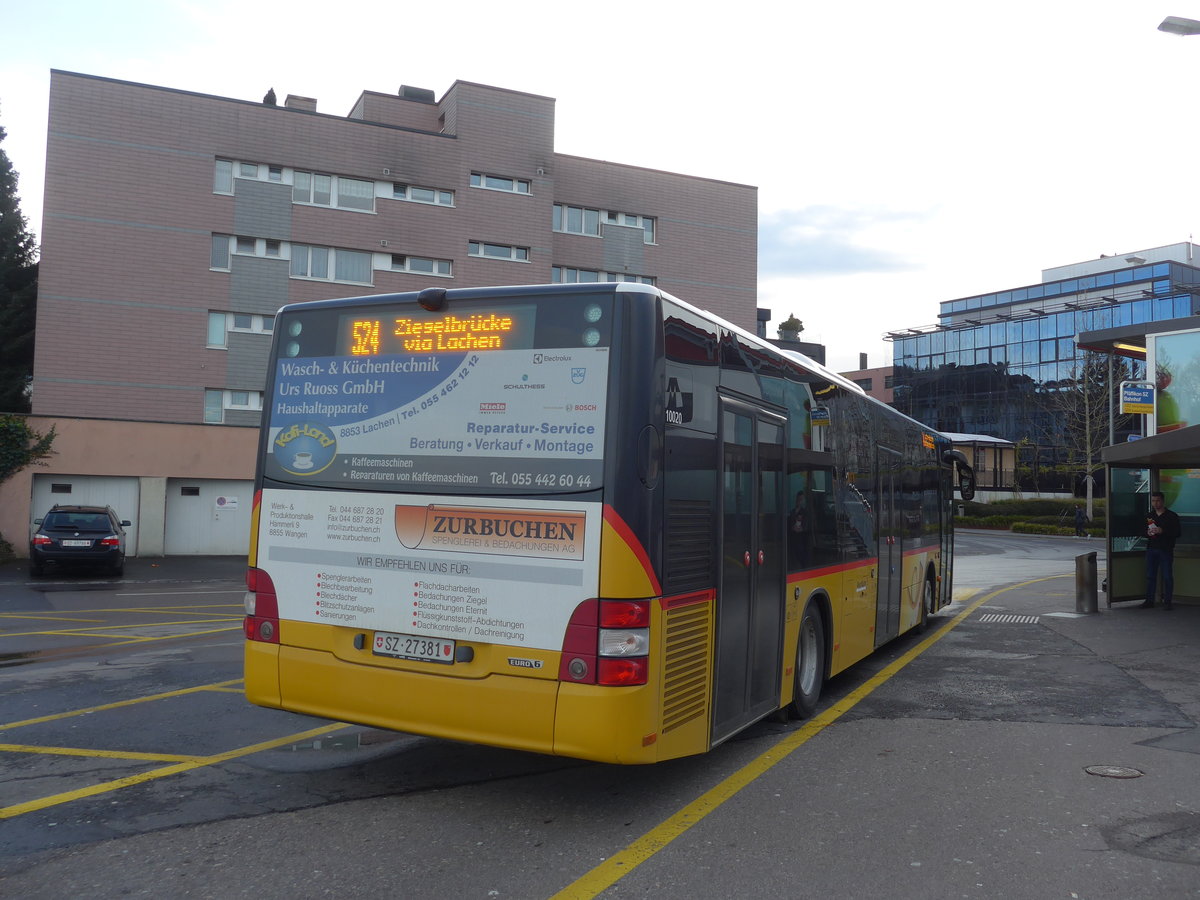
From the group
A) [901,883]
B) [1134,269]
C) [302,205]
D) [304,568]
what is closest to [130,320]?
[302,205]

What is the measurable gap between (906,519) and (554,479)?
7.91 m

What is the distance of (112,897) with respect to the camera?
424cm

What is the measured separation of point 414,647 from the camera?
18.6 ft

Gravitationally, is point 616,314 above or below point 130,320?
below

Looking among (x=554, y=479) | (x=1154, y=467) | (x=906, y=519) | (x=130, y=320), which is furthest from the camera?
(x=130, y=320)

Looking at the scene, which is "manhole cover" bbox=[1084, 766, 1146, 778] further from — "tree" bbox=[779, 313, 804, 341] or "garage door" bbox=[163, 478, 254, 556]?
"tree" bbox=[779, 313, 804, 341]

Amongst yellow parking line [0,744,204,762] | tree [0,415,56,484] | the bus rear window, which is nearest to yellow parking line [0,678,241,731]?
yellow parking line [0,744,204,762]

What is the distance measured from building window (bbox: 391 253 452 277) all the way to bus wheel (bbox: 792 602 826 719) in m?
28.6

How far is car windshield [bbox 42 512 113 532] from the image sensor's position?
72.9 ft

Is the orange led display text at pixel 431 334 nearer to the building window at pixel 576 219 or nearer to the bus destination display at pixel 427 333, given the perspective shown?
the bus destination display at pixel 427 333

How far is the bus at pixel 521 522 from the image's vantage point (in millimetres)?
5195

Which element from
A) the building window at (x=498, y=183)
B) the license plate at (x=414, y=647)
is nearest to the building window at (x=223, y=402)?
the building window at (x=498, y=183)

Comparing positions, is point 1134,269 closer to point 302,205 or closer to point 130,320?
point 302,205

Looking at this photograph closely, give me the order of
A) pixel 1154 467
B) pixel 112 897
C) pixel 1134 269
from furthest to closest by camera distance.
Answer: pixel 1134 269 → pixel 1154 467 → pixel 112 897
